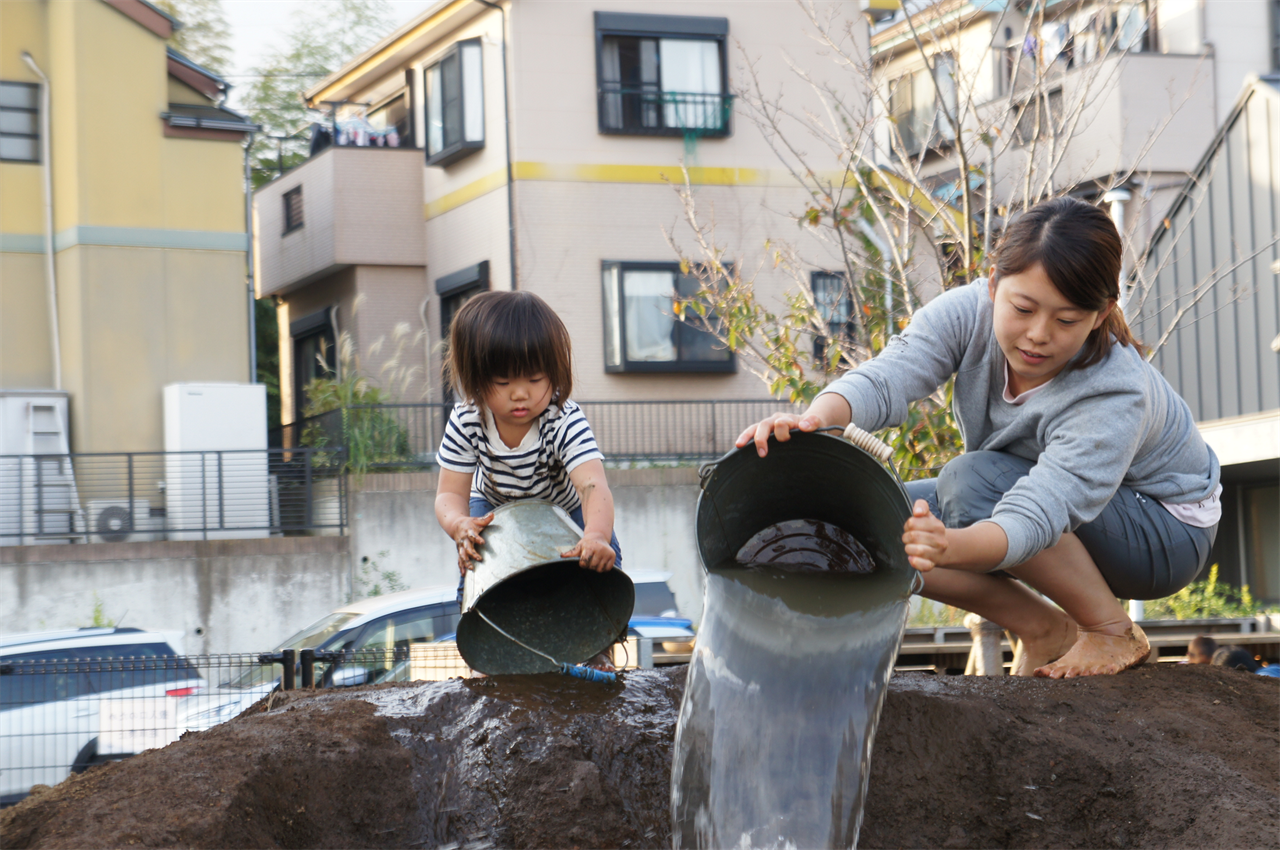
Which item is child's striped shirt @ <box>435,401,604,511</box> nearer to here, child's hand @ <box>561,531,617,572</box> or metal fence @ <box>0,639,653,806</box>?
child's hand @ <box>561,531,617,572</box>

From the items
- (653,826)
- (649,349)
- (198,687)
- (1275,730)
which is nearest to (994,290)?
(1275,730)

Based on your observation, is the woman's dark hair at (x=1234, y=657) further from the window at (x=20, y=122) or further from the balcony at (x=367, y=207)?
the balcony at (x=367, y=207)

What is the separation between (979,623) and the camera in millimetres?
4227

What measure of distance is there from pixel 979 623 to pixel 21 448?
38.2 ft

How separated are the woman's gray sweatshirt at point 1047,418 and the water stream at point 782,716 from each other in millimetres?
421

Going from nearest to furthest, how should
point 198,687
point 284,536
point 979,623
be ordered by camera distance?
point 979,623 < point 198,687 < point 284,536

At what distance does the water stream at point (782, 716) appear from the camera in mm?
2654

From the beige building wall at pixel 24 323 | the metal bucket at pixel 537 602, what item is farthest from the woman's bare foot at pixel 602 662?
the beige building wall at pixel 24 323

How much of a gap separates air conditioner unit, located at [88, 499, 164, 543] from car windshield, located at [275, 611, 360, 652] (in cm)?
409

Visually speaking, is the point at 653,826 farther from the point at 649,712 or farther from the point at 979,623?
the point at 979,623

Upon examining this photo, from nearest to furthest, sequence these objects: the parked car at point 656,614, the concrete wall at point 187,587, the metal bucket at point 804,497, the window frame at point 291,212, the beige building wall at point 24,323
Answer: the metal bucket at point 804,497 < the parked car at point 656,614 < the concrete wall at point 187,587 < the beige building wall at point 24,323 < the window frame at point 291,212

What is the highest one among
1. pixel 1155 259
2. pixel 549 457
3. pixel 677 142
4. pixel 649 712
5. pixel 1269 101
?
pixel 677 142

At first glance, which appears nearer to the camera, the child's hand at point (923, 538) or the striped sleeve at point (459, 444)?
the child's hand at point (923, 538)

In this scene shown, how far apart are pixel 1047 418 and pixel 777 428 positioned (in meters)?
0.83
